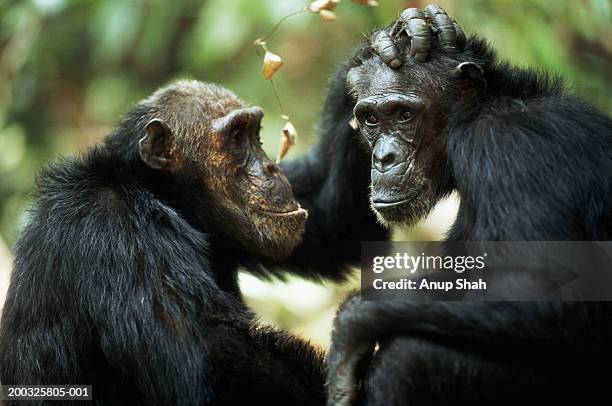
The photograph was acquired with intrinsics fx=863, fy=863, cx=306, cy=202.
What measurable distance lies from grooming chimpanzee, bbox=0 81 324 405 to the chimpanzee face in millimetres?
747

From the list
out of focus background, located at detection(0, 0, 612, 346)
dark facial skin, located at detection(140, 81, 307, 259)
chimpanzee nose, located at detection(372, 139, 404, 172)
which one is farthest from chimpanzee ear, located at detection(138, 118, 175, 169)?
out of focus background, located at detection(0, 0, 612, 346)

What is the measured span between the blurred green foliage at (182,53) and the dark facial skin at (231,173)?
213cm

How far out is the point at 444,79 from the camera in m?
4.06

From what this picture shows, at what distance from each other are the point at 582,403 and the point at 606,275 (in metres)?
0.53

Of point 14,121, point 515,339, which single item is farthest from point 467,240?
point 14,121

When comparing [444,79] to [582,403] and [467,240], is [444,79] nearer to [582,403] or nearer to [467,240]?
[467,240]

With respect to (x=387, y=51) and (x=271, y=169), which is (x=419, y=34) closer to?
(x=387, y=51)

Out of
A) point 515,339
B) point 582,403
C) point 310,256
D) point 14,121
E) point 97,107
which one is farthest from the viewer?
point 97,107

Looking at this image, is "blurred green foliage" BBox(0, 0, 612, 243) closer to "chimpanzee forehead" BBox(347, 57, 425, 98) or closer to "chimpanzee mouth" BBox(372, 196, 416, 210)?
"chimpanzee forehead" BBox(347, 57, 425, 98)

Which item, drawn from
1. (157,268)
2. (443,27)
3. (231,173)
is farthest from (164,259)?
(443,27)

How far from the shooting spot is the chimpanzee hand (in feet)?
13.3

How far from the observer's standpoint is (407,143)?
4043 mm

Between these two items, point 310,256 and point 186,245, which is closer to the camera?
point 186,245

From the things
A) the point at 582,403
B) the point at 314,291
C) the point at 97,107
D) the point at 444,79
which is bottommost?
the point at 314,291
